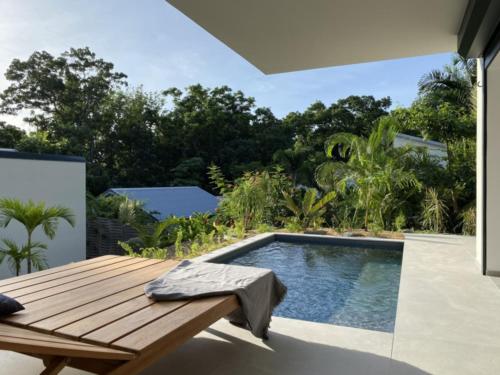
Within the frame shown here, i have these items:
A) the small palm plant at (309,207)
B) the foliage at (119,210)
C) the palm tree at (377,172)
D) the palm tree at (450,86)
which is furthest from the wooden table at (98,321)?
the palm tree at (450,86)

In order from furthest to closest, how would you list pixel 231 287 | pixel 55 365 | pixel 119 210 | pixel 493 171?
pixel 119 210
pixel 493 171
pixel 231 287
pixel 55 365

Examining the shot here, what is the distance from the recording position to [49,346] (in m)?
1.65

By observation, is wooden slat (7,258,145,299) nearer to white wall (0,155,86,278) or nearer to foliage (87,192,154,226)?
white wall (0,155,86,278)

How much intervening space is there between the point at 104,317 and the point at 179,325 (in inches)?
17.4

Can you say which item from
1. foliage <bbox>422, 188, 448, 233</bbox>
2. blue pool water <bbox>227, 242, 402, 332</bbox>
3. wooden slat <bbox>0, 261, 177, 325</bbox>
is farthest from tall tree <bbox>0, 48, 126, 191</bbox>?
wooden slat <bbox>0, 261, 177, 325</bbox>

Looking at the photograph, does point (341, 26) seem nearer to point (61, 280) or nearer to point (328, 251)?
point (61, 280)

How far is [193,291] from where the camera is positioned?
260 cm

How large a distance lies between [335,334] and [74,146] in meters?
20.7

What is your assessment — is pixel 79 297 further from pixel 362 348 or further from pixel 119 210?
pixel 119 210

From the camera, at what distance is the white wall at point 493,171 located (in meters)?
4.82

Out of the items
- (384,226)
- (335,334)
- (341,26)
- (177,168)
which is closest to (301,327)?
(335,334)

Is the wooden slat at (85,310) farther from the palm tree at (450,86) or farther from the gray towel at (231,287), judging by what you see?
the palm tree at (450,86)

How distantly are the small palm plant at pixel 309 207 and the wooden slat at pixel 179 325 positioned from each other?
→ 21.6 ft

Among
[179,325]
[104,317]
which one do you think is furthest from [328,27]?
[104,317]
